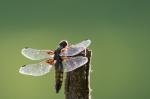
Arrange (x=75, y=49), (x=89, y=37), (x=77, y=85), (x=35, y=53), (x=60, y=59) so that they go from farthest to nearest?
(x=89, y=37), (x=35, y=53), (x=60, y=59), (x=75, y=49), (x=77, y=85)

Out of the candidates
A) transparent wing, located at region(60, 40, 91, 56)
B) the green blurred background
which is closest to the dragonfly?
transparent wing, located at region(60, 40, 91, 56)

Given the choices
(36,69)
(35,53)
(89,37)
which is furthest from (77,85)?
(89,37)

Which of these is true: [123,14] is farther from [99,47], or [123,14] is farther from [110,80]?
[110,80]

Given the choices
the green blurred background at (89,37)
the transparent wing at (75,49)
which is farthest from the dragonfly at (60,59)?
the green blurred background at (89,37)

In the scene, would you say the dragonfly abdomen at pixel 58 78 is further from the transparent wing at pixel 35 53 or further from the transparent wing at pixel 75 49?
the transparent wing at pixel 35 53

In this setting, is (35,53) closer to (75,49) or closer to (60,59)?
(60,59)
